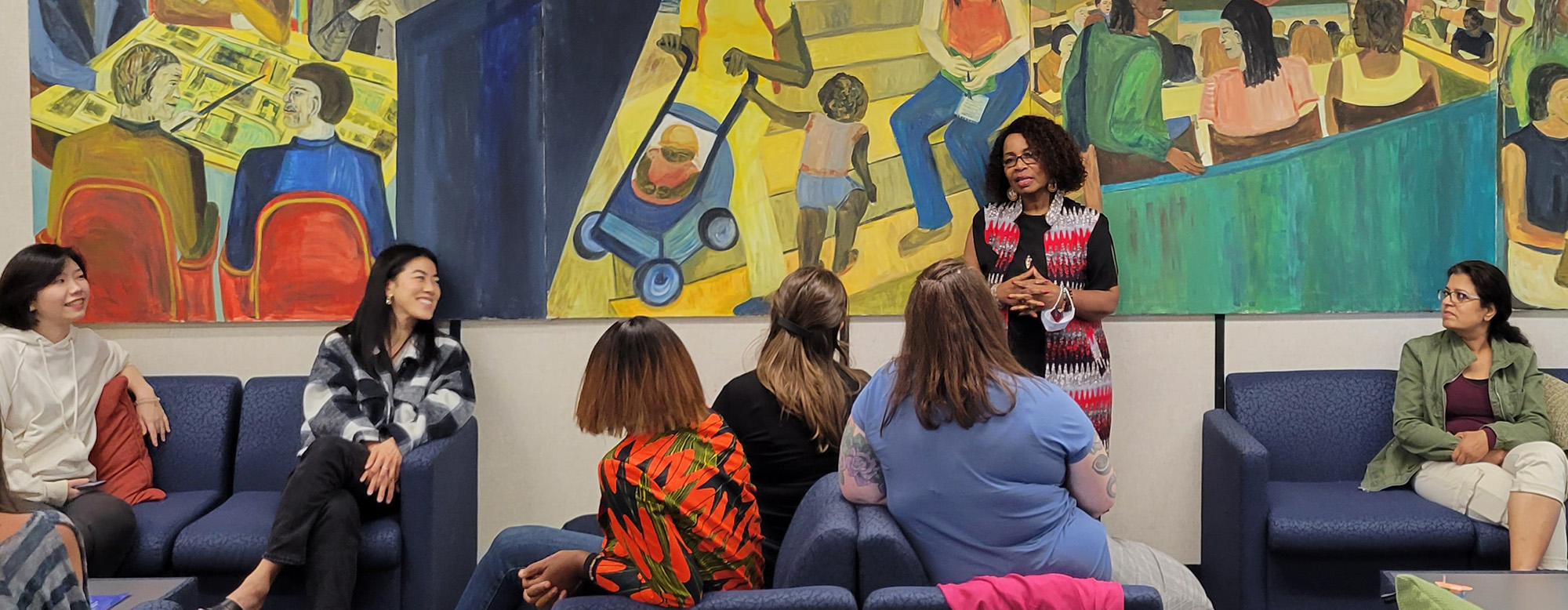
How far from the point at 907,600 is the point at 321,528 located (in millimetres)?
1929

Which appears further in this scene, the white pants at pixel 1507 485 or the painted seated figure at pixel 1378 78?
the painted seated figure at pixel 1378 78

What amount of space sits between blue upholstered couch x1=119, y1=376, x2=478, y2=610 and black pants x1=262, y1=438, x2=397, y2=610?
0.32 ft

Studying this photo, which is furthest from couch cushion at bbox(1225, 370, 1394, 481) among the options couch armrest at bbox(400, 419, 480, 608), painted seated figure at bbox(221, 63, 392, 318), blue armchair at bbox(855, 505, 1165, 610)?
painted seated figure at bbox(221, 63, 392, 318)

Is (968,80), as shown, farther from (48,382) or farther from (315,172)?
(48,382)

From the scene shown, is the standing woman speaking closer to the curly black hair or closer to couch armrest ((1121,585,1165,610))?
the curly black hair

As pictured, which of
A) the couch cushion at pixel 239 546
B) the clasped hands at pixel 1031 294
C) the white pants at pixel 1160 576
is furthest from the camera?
the clasped hands at pixel 1031 294

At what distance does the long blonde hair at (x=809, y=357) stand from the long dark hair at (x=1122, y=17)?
1741mm

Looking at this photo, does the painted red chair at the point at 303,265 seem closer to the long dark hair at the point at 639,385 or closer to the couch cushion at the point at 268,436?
the couch cushion at the point at 268,436

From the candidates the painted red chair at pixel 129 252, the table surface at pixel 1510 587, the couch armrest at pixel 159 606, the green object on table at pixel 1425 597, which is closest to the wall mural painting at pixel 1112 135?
the painted red chair at pixel 129 252

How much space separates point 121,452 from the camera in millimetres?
3699

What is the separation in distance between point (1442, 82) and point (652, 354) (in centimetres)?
316

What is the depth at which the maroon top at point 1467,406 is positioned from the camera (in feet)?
12.1

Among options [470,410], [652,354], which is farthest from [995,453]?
[470,410]

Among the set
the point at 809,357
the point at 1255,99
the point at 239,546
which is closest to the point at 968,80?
the point at 1255,99
